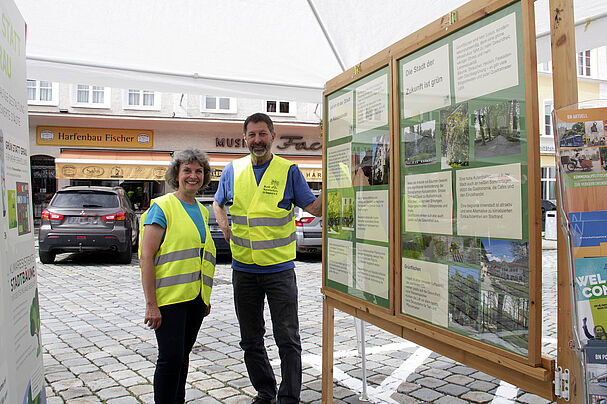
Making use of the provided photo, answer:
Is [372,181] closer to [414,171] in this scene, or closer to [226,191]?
[414,171]

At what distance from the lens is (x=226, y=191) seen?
382cm

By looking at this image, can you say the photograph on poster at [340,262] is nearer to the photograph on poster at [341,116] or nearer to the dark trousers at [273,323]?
the dark trousers at [273,323]

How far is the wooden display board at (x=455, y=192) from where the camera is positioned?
1.85 metres

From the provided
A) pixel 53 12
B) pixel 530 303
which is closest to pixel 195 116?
pixel 53 12

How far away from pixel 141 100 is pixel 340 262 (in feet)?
67.7

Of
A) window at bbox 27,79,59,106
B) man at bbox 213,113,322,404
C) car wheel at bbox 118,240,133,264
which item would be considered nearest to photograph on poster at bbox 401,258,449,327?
man at bbox 213,113,322,404

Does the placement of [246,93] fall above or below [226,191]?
above

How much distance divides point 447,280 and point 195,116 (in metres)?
21.0

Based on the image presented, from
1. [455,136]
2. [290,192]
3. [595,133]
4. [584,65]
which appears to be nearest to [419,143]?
[455,136]

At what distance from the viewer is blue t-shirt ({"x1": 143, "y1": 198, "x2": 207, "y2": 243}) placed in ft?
9.84

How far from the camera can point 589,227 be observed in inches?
63.9

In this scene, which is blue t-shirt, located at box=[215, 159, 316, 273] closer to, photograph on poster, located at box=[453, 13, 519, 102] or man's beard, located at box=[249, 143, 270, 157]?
man's beard, located at box=[249, 143, 270, 157]

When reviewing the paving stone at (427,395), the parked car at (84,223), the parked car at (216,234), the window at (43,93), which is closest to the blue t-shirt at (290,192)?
the paving stone at (427,395)

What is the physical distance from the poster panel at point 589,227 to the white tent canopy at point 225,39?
178cm
